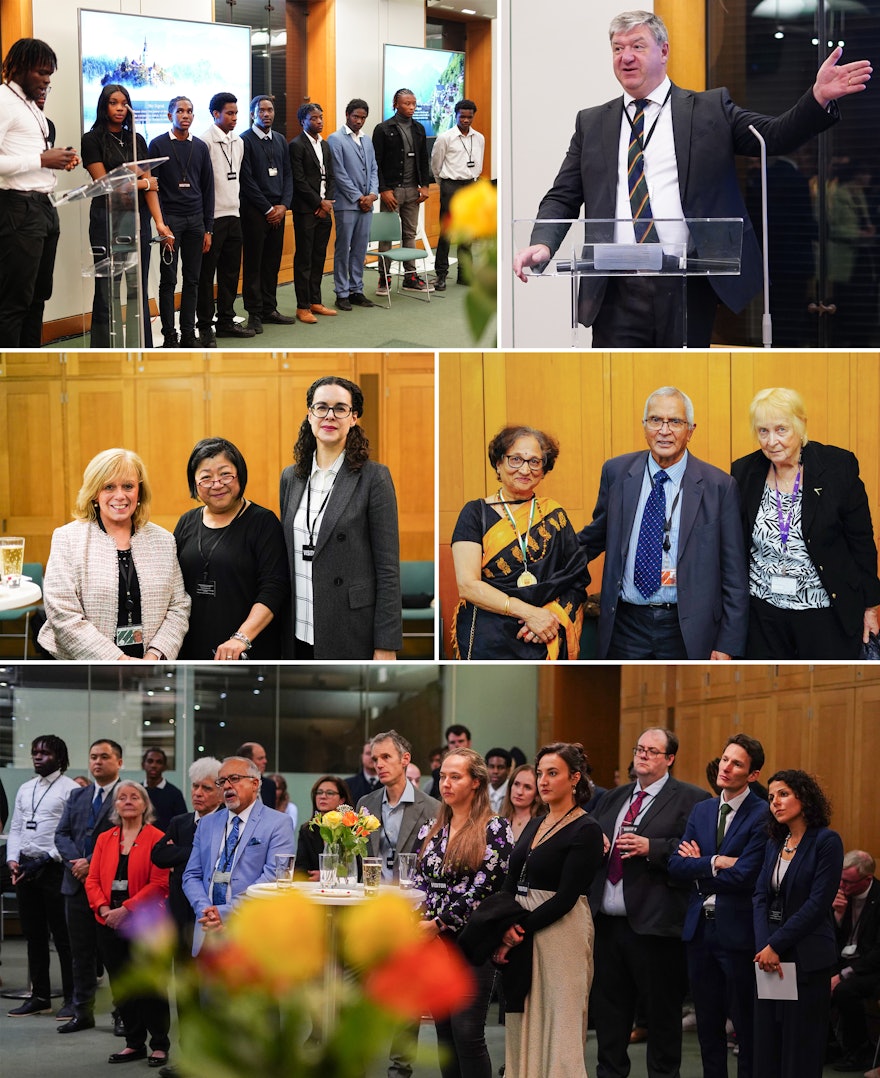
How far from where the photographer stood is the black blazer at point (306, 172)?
233 inches

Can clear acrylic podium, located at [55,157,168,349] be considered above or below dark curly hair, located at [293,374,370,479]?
above

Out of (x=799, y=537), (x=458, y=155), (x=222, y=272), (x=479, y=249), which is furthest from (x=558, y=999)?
(x=222, y=272)

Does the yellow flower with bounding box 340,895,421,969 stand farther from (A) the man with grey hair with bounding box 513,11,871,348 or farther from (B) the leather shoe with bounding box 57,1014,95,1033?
(B) the leather shoe with bounding box 57,1014,95,1033

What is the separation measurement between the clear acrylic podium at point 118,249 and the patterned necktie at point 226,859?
1855 mm

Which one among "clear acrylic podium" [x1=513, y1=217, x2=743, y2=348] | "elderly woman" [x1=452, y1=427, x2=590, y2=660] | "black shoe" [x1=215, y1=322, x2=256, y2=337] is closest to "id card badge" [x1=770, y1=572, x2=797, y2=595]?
"elderly woman" [x1=452, y1=427, x2=590, y2=660]

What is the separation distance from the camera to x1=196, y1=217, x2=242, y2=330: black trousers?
595 cm

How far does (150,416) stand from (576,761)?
8.83ft

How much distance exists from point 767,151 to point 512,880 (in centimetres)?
239

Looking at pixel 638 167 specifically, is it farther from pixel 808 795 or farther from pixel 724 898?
A: pixel 724 898

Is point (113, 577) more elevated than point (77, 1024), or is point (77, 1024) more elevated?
point (113, 577)

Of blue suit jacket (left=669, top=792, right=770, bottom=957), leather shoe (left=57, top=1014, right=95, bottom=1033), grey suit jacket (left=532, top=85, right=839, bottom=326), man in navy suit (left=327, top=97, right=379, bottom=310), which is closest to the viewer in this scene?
grey suit jacket (left=532, top=85, right=839, bottom=326)

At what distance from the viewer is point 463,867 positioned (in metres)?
4.00

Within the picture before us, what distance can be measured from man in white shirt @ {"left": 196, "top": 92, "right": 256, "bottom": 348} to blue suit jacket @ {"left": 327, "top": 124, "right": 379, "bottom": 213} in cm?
49

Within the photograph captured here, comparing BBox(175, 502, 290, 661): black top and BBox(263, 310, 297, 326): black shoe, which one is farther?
BBox(263, 310, 297, 326): black shoe
